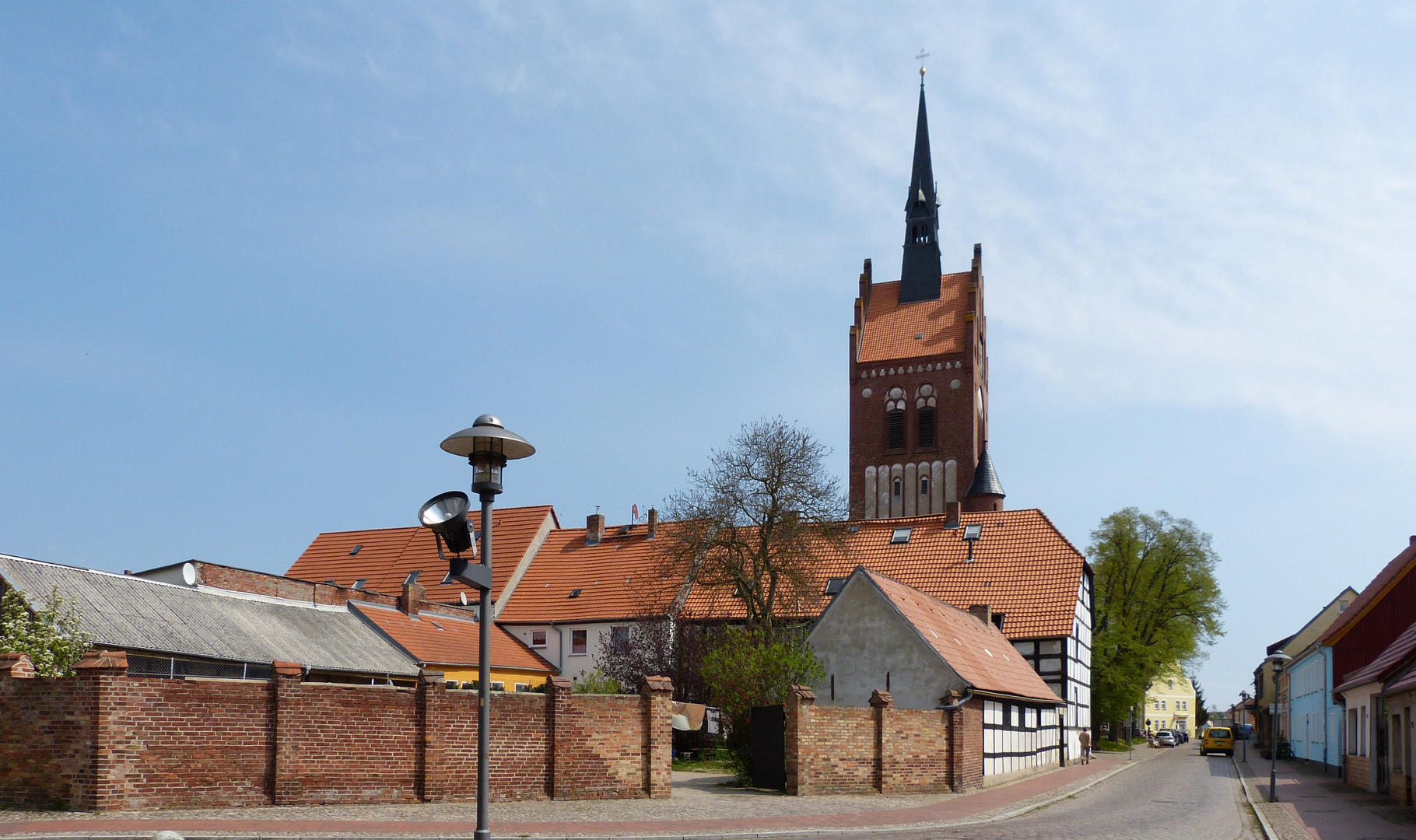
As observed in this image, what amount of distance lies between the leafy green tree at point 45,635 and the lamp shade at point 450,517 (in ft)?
36.2

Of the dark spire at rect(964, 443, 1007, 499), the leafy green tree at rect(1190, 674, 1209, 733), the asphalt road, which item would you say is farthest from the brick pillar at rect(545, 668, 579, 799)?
the leafy green tree at rect(1190, 674, 1209, 733)

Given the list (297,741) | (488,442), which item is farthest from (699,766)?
(488,442)

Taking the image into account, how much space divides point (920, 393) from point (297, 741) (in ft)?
162

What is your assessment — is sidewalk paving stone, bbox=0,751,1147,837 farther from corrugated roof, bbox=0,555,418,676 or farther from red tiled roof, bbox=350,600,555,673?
red tiled roof, bbox=350,600,555,673

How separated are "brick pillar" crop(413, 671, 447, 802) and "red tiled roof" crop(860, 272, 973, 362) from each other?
47750 millimetres

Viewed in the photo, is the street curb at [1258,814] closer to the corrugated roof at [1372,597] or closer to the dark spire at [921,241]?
the corrugated roof at [1372,597]

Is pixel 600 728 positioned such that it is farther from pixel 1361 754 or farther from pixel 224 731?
pixel 1361 754

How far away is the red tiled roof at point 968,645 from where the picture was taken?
28.0 m

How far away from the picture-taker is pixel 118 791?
54.3ft

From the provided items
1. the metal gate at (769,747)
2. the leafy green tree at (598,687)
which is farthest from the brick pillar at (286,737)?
the leafy green tree at (598,687)

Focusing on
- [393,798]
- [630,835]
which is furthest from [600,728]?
[630,835]

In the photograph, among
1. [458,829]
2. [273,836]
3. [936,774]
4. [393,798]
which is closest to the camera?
[273,836]

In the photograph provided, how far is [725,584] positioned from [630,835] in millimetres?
21705

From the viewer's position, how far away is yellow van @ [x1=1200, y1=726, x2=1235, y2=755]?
56.1 metres
